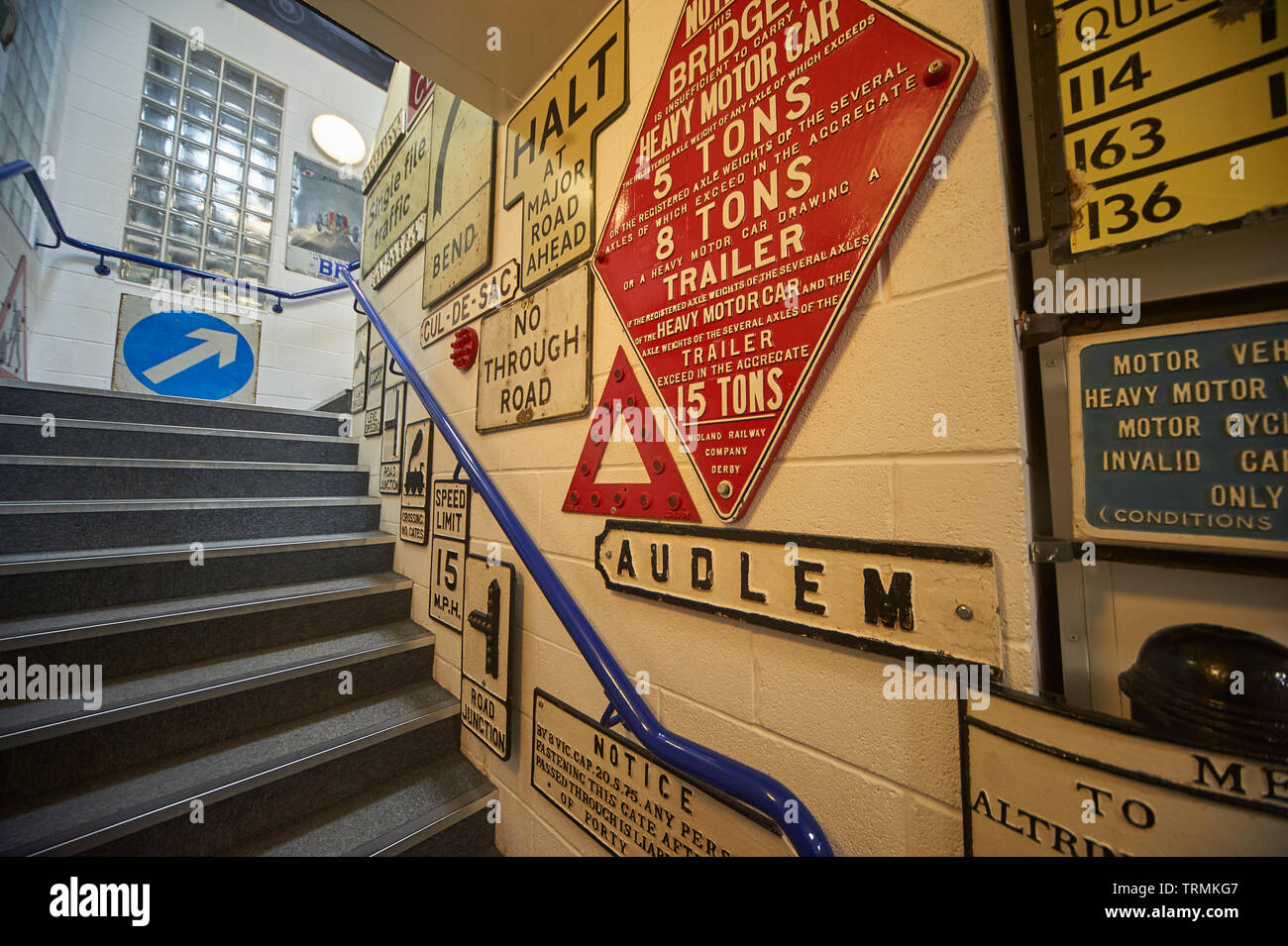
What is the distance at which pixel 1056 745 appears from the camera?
48cm

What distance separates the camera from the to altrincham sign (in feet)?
2.07

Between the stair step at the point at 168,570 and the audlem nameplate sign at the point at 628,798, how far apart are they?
3.96ft

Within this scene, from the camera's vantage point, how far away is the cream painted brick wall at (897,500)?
55cm

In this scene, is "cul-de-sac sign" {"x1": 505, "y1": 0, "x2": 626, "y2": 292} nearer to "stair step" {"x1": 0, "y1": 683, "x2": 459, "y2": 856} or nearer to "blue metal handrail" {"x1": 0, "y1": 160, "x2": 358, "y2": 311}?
"stair step" {"x1": 0, "y1": 683, "x2": 459, "y2": 856}

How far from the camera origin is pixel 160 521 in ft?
5.24

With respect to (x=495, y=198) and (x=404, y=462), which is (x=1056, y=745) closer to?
(x=495, y=198)

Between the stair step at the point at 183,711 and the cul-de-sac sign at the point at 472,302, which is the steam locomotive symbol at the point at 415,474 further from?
the stair step at the point at 183,711

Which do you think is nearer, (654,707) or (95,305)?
(654,707)

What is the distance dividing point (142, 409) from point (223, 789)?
189 centimetres

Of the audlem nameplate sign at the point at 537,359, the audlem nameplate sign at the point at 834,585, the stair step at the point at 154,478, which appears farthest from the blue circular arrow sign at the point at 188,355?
the audlem nameplate sign at the point at 834,585

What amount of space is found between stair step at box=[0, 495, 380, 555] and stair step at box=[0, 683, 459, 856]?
850 mm

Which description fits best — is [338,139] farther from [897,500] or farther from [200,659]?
[897,500]
